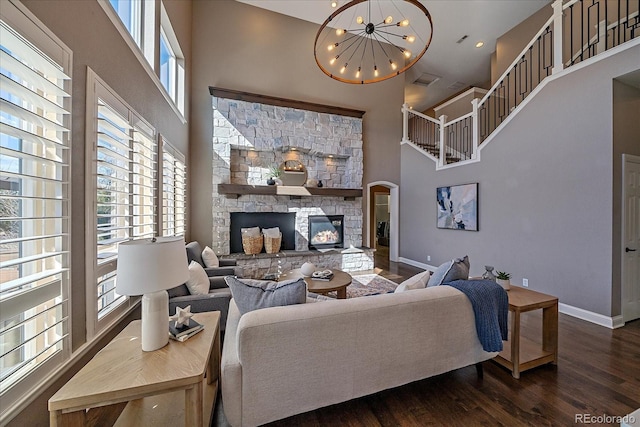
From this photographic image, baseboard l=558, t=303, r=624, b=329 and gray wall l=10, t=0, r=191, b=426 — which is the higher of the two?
gray wall l=10, t=0, r=191, b=426

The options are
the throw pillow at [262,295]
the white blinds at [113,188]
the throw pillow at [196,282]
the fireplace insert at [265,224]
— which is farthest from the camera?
the fireplace insert at [265,224]

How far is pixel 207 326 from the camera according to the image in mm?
1727

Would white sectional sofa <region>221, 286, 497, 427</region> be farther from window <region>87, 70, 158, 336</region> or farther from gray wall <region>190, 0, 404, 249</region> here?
gray wall <region>190, 0, 404, 249</region>

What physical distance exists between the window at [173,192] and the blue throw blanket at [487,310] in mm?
3342

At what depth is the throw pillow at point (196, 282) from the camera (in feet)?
8.48

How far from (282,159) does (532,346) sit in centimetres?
496

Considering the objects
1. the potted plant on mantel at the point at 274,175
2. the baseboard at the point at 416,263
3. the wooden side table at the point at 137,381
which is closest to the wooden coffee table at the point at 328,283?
the wooden side table at the point at 137,381

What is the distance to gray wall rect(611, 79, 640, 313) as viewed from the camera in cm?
304

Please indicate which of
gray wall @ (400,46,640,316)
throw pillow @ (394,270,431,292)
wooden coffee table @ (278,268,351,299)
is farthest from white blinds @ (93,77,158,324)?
gray wall @ (400,46,640,316)

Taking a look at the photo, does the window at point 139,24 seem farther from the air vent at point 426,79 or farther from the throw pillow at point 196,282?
the air vent at point 426,79

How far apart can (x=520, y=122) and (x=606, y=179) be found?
146cm

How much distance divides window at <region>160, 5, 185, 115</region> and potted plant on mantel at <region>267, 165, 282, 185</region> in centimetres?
189

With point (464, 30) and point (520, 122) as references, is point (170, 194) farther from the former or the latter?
point (464, 30)

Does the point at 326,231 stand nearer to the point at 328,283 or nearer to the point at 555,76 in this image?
the point at 328,283
